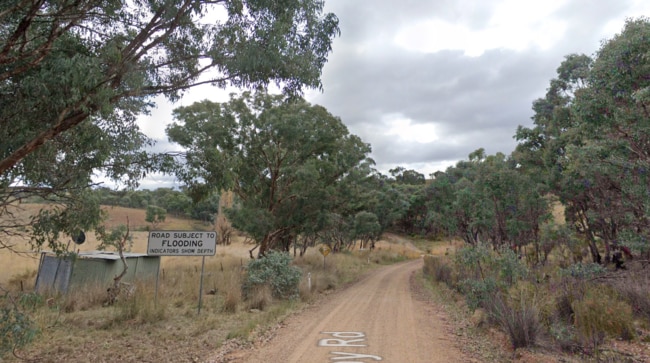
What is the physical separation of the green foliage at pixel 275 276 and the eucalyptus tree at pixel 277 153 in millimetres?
3707

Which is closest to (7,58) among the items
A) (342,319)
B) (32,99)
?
(32,99)

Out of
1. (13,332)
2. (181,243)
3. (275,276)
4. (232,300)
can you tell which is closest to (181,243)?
(181,243)

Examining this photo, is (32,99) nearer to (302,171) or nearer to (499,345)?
(499,345)

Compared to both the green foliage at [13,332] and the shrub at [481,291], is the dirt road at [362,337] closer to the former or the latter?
the shrub at [481,291]

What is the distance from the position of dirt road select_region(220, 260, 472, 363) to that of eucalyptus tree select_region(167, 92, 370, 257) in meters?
7.04

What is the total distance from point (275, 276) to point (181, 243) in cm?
398

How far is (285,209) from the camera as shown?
2056cm

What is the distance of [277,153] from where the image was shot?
19.1 m

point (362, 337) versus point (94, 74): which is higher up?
point (94, 74)

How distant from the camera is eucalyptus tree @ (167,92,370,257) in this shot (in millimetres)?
17406

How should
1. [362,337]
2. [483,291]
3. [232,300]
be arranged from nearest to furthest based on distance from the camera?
[362,337], [483,291], [232,300]

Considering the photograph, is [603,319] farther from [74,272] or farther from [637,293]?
[74,272]

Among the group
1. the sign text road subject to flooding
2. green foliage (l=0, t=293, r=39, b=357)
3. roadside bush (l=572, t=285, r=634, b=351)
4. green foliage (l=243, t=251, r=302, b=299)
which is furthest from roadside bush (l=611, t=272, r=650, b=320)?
green foliage (l=0, t=293, r=39, b=357)

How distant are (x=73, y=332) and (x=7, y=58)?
21.2 ft
